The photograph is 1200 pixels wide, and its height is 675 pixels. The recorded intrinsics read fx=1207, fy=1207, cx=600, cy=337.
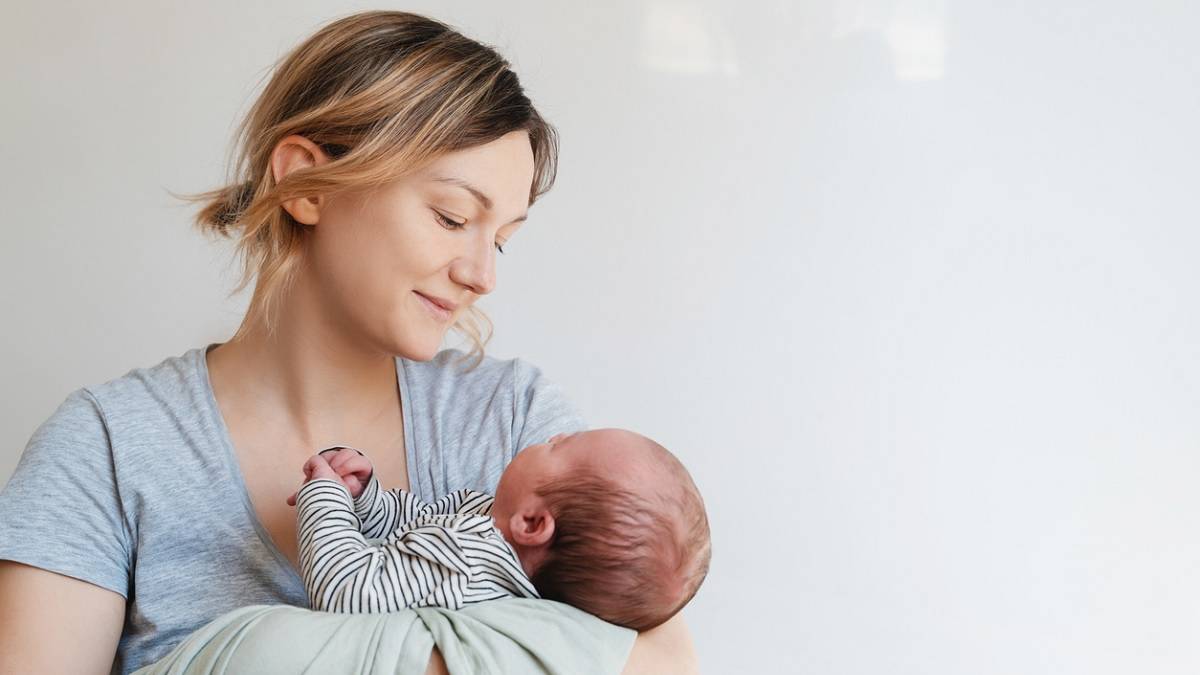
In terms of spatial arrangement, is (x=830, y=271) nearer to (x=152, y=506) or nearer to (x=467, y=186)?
(x=467, y=186)

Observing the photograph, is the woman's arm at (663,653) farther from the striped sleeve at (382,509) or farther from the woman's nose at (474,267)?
the woman's nose at (474,267)

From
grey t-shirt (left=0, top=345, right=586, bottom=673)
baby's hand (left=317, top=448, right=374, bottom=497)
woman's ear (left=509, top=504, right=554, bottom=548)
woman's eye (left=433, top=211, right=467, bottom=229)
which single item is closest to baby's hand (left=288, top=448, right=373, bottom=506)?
baby's hand (left=317, top=448, right=374, bottom=497)

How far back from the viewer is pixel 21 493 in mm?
1627

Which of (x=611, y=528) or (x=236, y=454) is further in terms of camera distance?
(x=236, y=454)

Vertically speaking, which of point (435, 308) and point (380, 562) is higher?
point (435, 308)

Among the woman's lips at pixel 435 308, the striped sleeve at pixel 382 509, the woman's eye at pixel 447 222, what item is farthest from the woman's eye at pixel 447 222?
the striped sleeve at pixel 382 509

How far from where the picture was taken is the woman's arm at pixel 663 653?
4.99ft

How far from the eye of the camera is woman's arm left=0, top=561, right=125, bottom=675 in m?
1.54

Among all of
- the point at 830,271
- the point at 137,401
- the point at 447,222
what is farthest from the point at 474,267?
the point at 830,271

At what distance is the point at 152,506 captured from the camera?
167cm

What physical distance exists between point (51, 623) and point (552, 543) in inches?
26.3

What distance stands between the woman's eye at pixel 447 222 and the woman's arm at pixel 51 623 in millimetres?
673

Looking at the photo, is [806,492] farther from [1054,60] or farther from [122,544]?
[122,544]

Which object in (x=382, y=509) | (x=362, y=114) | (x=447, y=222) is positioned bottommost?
(x=382, y=509)
